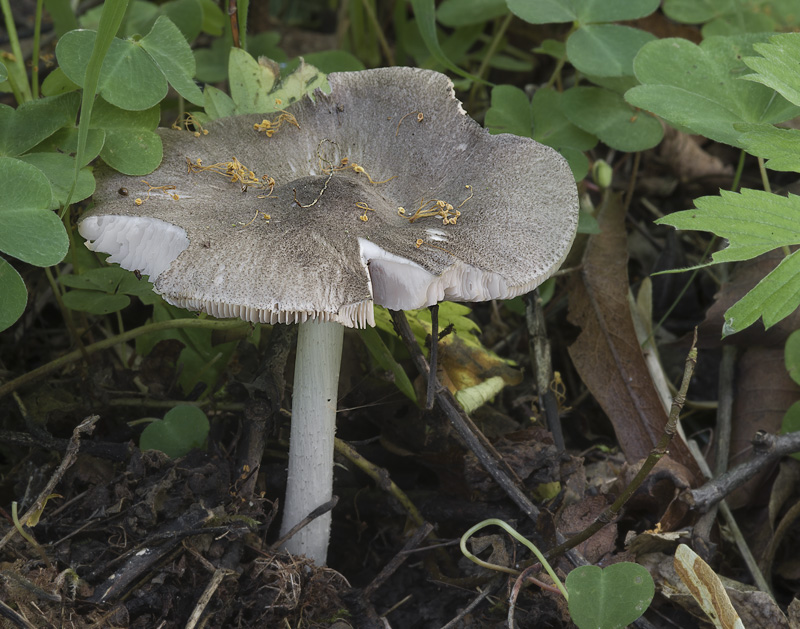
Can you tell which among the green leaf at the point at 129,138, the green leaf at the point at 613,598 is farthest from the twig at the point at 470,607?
the green leaf at the point at 129,138

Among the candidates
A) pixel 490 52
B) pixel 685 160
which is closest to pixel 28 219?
pixel 490 52

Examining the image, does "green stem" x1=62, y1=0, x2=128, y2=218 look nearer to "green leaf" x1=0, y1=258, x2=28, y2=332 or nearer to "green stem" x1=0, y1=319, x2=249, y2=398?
"green leaf" x1=0, y1=258, x2=28, y2=332

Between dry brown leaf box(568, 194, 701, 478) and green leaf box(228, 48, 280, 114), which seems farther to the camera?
dry brown leaf box(568, 194, 701, 478)

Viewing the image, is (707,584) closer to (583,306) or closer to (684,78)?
(583,306)

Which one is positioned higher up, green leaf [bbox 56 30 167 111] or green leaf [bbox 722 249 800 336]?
green leaf [bbox 56 30 167 111]

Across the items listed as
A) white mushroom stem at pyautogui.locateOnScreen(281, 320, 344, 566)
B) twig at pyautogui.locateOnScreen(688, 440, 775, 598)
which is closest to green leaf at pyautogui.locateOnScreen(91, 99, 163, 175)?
white mushroom stem at pyautogui.locateOnScreen(281, 320, 344, 566)

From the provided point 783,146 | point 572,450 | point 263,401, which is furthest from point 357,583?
point 783,146

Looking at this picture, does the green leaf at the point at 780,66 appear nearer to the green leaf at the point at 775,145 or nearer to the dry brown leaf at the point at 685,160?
the green leaf at the point at 775,145
